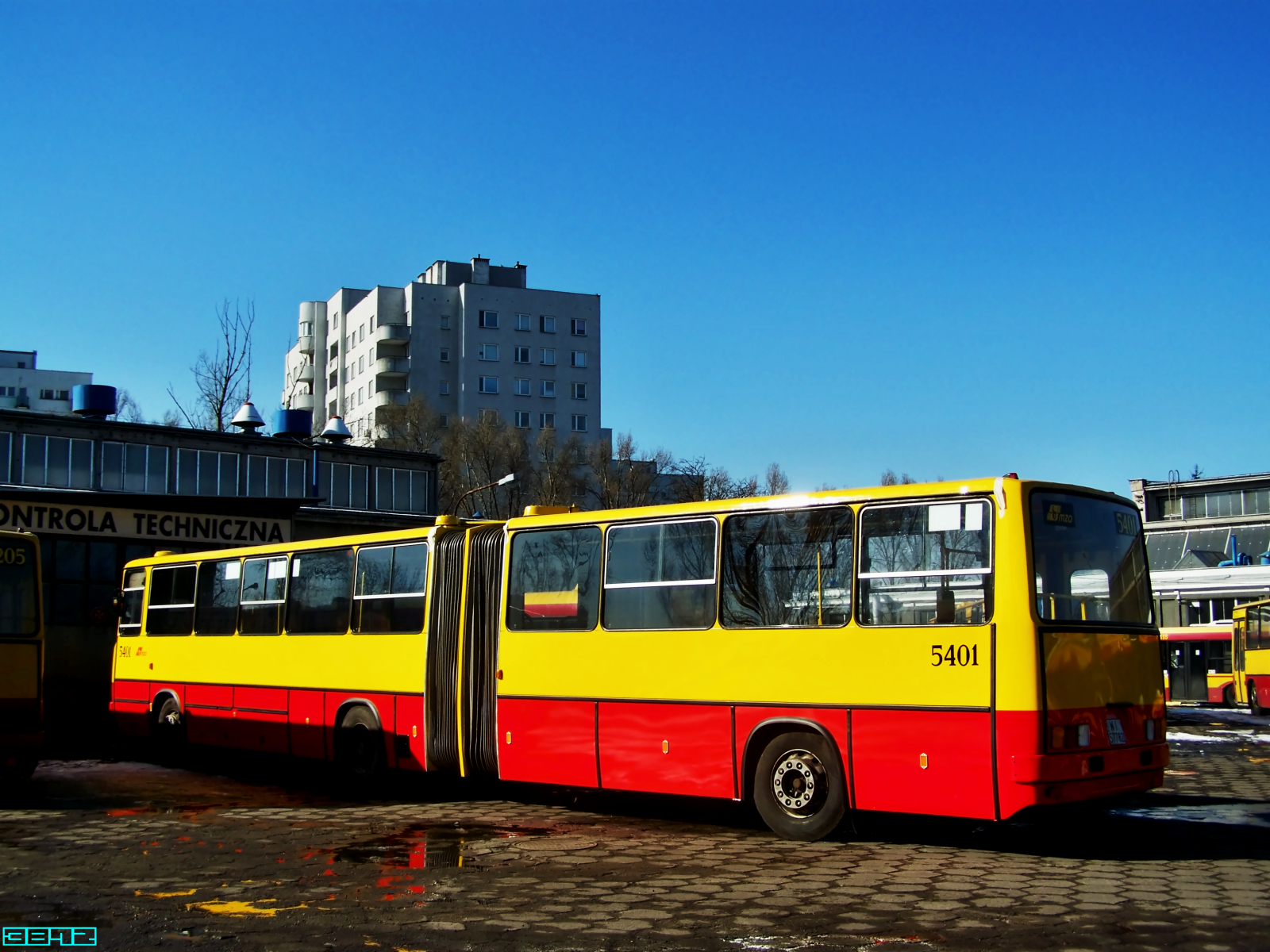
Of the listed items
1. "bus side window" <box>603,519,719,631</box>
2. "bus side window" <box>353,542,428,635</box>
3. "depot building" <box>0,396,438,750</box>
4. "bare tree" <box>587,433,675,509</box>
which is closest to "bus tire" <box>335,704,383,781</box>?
"bus side window" <box>353,542,428,635</box>

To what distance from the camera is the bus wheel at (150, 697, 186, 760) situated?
1930 cm

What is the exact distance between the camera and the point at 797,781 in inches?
437

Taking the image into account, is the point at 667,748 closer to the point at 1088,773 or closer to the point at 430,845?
the point at 430,845

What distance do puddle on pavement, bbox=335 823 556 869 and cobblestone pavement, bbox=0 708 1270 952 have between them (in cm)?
4

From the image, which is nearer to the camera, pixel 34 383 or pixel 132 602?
pixel 132 602

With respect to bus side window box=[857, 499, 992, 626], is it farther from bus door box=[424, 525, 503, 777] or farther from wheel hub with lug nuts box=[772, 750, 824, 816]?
bus door box=[424, 525, 503, 777]

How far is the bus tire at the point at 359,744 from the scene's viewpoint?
15.4 metres

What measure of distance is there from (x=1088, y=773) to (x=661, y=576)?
429cm

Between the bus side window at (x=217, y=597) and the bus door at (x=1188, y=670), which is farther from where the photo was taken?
the bus door at (x=1188, y=670)

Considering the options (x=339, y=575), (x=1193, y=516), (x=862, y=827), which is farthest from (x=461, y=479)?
(x=862, y=827)

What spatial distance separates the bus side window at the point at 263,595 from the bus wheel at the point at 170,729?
230 cm

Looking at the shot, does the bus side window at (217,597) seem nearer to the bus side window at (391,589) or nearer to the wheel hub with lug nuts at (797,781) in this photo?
the bus side window at (391,589)

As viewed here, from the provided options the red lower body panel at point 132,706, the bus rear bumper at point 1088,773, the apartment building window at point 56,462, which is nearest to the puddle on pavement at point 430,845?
the bus rear bumper at point 1088,773

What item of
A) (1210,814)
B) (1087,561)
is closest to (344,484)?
(1210,814)
